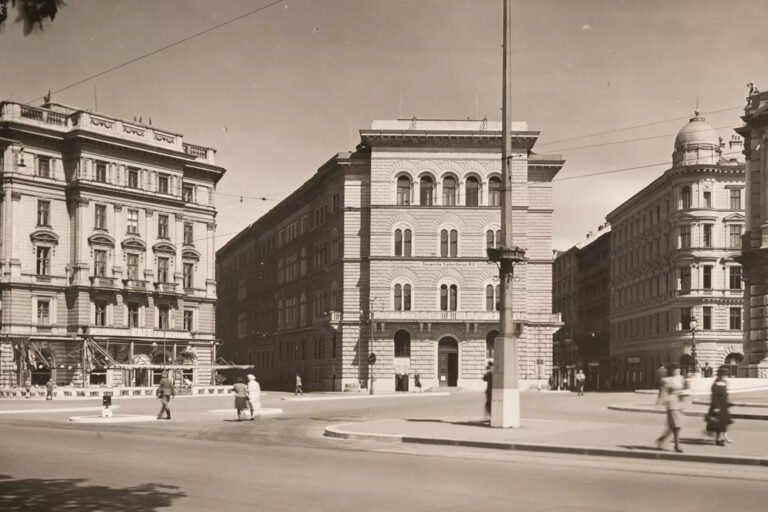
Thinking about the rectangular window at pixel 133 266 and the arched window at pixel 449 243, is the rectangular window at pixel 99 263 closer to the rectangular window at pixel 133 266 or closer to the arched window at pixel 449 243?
the rectangular window at pixel 133 266

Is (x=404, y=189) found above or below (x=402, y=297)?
above

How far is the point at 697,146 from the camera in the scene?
82.4m

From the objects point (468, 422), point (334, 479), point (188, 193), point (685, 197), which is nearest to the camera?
point (334, 479)

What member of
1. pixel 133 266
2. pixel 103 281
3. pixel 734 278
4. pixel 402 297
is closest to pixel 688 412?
pixel 402 297

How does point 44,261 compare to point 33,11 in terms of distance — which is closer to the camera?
point 33,11

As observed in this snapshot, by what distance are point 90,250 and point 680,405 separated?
6025cm

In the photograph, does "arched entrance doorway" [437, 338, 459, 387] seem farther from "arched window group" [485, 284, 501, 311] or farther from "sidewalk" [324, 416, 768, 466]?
"sidewalk" [324, 416, 768, 466]

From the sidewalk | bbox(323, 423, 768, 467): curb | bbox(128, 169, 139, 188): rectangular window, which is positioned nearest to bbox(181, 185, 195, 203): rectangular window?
bbox(128, 169, 139, 188): rectangular window

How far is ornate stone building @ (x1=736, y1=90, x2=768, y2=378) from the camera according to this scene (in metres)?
58.5

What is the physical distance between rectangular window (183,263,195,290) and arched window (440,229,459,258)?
2221cm

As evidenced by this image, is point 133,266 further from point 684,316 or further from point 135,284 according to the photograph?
point 684,316

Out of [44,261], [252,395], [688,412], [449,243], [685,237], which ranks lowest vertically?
[688,412]

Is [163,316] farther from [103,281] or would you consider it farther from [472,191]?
[472,191]

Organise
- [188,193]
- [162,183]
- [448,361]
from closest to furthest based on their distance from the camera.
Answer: [448,361] < [162,183] < [188,193]
